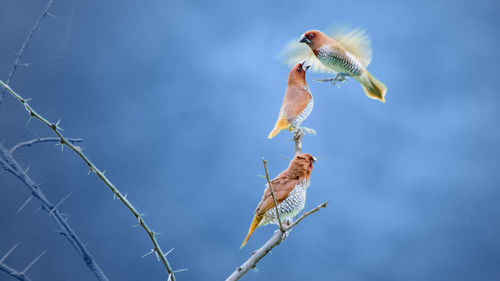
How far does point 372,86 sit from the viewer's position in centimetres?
158

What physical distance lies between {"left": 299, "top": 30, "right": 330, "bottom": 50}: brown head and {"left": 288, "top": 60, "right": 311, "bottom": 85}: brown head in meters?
0.22

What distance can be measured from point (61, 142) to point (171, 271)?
27cm

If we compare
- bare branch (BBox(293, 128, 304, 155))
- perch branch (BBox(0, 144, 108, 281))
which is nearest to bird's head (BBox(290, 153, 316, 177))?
bare branch (BBox(293, 128, 304, 155))

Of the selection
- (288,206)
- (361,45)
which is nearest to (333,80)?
(361,45)

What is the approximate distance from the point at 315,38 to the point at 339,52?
0.29 ft

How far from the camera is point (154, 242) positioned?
0.72m

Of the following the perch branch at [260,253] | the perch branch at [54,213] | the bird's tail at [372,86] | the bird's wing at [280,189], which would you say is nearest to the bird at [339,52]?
the bird's tail at [372,86]

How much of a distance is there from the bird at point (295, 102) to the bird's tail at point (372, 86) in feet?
0.66

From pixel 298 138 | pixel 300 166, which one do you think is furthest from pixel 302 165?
pixel 298 138

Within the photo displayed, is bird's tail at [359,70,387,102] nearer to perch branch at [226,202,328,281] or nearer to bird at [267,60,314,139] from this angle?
bird at [267,60,314,139]

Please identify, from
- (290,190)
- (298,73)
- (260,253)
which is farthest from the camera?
(298,73)

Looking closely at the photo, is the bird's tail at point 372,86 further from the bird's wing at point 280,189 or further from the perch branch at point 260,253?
the perch branch at point 260,253

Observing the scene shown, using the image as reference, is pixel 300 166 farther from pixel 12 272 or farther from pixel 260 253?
pixel 12 272

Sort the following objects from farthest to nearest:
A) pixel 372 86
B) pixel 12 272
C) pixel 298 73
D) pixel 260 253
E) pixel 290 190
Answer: pixel 298 73 → pixel 372 86 → pixel 290 190 → pixel 260 253 → pixel 12 272
